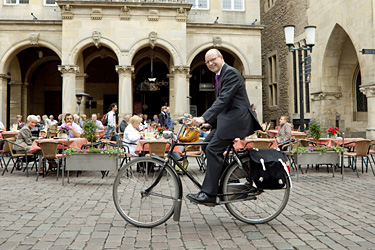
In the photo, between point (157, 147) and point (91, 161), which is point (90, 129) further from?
point (157, 147)

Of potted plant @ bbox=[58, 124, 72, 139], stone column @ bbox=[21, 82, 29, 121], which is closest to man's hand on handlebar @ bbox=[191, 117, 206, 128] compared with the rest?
potted plant @ bbox=[58, 124, 72, 139]

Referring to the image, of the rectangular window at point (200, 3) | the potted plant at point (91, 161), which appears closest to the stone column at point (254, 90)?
the rectangular window at point (200, 3)

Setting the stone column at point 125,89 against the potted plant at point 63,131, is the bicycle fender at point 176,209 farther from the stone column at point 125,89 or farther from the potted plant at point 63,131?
the stone column at point 125,89

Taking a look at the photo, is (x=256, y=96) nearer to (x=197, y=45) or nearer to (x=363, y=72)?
(x=197, y=45)

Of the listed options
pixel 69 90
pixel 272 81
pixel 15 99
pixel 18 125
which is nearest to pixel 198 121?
pixel 18 125

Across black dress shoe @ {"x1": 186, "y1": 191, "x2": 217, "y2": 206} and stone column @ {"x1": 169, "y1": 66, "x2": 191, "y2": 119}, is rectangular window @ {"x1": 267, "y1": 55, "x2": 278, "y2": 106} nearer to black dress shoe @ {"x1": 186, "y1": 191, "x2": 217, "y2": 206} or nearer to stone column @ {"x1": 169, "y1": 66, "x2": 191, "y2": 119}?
stone column @ {"x1": 169, "y1": 66, "x2": 191, "y2": 119}

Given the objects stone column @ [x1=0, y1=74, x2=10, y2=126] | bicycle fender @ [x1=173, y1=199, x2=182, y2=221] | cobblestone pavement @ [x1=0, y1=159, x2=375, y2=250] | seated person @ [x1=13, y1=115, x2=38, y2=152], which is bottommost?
cobblestone pavement @ [x1=0, y1=159, x2=375, y2=250]

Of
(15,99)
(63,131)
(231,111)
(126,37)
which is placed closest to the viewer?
(231,111)

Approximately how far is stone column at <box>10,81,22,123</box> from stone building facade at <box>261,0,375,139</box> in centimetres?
1752

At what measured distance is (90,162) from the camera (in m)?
7.53

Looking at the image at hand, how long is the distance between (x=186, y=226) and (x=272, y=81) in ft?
72.6

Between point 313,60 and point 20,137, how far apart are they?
16.4 metres

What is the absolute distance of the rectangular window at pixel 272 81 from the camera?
25.0m

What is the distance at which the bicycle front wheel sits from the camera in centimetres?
421
